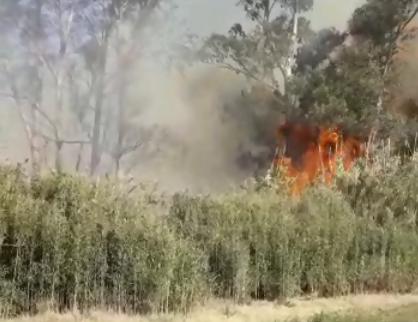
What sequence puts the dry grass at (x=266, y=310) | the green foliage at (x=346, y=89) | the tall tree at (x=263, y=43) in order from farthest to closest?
1. the tall tree at (x=263, y=43)
2. the green foliage at (x=346, y=89)
3. the dry grass at (x=266, y=310)

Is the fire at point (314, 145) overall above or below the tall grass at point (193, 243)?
above

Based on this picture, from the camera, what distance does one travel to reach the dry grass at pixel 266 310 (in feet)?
21.8

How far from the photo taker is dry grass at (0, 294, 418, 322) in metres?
6.63

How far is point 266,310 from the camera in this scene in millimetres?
7125

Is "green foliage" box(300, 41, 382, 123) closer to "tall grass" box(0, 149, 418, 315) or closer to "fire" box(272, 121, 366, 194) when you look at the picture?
"fire" box(272, 121, 366, 194)

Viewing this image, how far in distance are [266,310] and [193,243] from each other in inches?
40.3

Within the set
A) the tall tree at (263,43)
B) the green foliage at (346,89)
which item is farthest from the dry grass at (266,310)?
the tall tree at (263,43)

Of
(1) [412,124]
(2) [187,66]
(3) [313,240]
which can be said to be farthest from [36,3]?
(1) [412,124]

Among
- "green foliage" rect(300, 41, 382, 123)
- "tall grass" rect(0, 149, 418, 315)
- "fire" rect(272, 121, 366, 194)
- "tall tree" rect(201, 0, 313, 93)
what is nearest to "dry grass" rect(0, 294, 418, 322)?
"tall grass" rect(0, 149, 418, 315)

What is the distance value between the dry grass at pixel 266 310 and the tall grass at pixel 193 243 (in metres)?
0.15

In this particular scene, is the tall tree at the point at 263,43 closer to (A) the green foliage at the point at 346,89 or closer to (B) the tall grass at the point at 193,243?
(A) the green foliage at the point at 346,89

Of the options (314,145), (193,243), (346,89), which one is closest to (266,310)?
(193,243)

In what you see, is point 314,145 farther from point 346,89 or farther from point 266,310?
point 266,310

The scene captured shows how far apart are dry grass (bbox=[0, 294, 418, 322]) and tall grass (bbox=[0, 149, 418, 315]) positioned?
0.15 m
